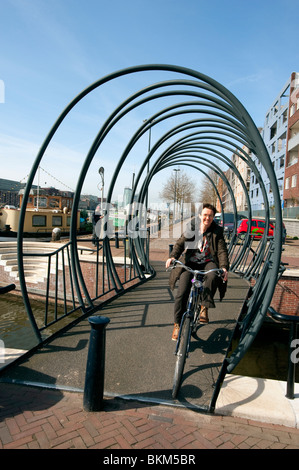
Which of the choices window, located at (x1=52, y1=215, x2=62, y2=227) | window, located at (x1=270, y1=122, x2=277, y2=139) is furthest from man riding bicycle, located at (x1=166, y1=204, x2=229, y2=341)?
window, located at (x1=270, y1=122, x2=277, y2=139)

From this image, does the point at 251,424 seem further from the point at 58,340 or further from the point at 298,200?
the point at 298,200

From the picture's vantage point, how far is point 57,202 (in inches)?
1025

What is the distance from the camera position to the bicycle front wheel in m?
2.89

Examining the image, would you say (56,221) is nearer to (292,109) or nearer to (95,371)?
(95,371)

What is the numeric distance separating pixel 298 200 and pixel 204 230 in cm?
2642

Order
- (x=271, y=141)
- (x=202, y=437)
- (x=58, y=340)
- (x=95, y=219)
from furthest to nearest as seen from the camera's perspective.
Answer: (x=271, y=141) → (x=95, y=219) → (x=58, y=340) → (x=202, y=437)

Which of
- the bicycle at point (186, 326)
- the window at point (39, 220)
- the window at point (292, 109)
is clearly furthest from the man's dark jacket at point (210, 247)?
the window at point (292, 109)

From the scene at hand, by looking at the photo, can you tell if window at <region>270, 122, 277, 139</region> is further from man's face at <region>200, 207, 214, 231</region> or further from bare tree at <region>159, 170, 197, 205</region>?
man's face at <region>200, 207, 214, 231</region>

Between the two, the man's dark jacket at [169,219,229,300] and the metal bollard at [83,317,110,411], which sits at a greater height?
the man's dark jacket at [169,219,229,300]

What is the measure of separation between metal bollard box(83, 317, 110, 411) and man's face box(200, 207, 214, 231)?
183cm

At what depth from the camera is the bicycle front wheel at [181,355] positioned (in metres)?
2.89

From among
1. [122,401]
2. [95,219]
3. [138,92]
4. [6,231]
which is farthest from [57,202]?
[122,401]

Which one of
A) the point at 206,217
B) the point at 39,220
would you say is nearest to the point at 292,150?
the point at 39,220

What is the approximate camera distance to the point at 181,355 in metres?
3.01
